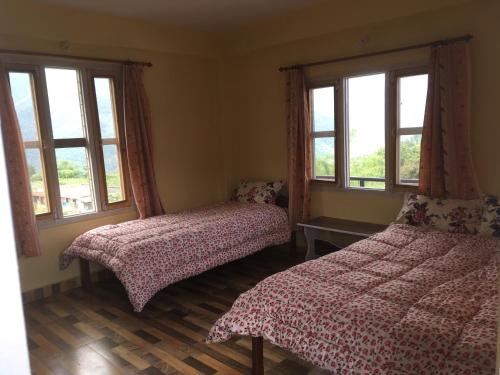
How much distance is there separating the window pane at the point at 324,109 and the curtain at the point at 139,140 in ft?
5.85

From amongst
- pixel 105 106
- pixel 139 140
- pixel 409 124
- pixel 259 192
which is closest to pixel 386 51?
pixel 409 124

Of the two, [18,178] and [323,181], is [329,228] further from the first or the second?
[18,178]

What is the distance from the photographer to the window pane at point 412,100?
11.9 feet

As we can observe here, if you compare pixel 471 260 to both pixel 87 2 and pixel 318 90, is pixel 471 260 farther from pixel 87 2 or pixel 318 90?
pixel 87 2

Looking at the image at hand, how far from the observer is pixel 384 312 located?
190cm

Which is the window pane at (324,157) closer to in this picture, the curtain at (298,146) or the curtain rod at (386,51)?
the curtain at (298,146)

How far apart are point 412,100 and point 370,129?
19.0 inches

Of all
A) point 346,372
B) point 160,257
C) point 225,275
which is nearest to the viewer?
point 346,372

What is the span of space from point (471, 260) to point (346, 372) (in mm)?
1304

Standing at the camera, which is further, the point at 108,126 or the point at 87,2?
the point at 108,126

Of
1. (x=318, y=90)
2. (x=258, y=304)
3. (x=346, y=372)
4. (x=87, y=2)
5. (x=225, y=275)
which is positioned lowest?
(x=225, y=275)

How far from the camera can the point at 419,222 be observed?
133 inches

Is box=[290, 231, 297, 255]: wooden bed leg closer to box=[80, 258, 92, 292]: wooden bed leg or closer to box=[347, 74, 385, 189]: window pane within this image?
box=[347, 74, 385, 189]: window pane

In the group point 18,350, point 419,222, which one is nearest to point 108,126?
point 419,222
